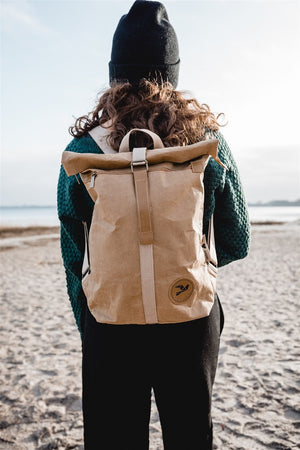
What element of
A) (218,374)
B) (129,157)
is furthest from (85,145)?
(218,374)

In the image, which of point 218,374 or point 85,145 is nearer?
point 85,145

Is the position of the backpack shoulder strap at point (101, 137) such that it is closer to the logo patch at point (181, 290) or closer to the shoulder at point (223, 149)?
the shoulder at point (223, 149)

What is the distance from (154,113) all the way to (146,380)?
0.93 metres

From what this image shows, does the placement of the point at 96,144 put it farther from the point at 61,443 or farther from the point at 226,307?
the point at 226,307

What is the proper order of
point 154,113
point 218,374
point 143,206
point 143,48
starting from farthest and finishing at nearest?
point 218,374, point 143,48, point 154,113, point 143,206

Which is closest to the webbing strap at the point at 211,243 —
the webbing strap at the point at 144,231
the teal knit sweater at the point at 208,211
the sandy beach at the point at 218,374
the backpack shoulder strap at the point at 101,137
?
the teal knit sweater at the point at 208,211

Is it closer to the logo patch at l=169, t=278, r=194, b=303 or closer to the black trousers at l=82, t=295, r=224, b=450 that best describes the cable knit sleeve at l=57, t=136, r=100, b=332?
the black trousers at l=82, t=295, r=224, b=450

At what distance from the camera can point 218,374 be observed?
3.08 meters

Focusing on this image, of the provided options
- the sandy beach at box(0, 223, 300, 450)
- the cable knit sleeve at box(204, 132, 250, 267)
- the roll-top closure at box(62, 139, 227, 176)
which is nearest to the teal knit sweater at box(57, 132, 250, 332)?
the cable knit sleeve at box(204, 132, 250, 267)

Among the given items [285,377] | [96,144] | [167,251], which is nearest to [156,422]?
[285,377]

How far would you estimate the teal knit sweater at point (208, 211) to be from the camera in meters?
1.20

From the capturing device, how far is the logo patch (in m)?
1.04

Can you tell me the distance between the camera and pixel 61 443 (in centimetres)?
226

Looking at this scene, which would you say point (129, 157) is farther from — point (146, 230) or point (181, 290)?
point (181, 290)
